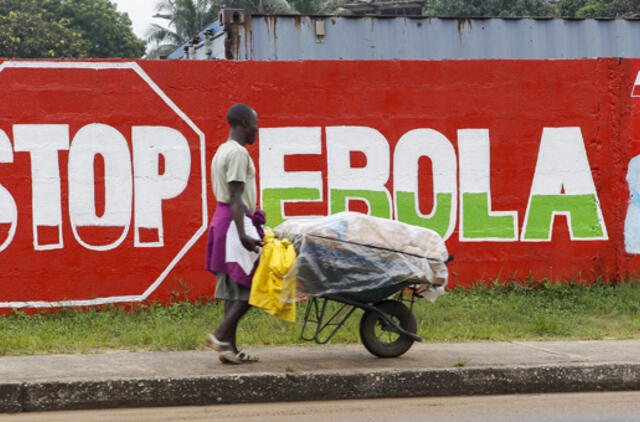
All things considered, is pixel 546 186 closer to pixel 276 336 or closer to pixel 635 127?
pixel 635 127

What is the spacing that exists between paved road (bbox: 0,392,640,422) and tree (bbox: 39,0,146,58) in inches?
1848

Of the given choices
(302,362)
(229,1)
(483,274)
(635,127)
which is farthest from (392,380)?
(229,1)

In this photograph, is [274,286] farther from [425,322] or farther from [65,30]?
[65,30]

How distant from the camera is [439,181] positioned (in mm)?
8359

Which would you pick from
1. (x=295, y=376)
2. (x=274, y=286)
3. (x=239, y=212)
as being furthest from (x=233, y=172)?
(x=295, y=376)

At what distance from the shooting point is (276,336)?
6.70 meters

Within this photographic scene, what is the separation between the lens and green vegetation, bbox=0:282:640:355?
21.5 feet

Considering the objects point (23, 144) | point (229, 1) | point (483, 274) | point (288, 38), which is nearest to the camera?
point (23, 144)

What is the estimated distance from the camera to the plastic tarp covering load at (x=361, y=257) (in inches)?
219

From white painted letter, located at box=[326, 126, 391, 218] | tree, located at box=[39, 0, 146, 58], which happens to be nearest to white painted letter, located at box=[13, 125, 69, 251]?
white painted letter, located at box=[326, 126, 391, 218]

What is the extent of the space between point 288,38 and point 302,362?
311 inches

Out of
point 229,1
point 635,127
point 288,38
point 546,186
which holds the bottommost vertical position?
point 546,186

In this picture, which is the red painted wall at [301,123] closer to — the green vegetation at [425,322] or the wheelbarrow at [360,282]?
the green vegetation at [425,322]

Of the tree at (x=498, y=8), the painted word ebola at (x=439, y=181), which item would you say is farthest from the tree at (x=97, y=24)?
the painted word ebola at (x=439, y=181)
